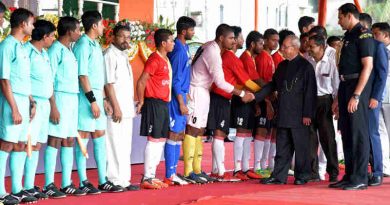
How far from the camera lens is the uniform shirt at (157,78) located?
9938 millimetres

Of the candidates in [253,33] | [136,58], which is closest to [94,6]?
[136,58]

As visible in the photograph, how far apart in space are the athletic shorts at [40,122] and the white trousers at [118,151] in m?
1.01

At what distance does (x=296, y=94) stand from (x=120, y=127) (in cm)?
216

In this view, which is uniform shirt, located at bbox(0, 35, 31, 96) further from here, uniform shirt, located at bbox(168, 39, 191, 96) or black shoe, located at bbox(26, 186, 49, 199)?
uniform shirt, located at bbox(168, 39, 191, 96)

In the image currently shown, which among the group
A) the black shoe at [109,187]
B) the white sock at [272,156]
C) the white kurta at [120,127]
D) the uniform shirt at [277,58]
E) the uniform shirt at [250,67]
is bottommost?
the black shoe at [109,187]

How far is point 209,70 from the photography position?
10805mm

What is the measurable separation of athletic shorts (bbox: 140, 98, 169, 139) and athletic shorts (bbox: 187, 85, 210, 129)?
729 mm

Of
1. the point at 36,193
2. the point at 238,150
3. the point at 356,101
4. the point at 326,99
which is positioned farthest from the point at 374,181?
the point at 36,193

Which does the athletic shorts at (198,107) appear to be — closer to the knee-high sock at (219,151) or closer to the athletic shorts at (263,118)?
the knee-high sock at (219,151)

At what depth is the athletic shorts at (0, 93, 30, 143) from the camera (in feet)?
27.1

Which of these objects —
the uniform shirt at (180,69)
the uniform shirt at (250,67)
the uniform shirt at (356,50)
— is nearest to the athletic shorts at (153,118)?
the uniform shirt at (180,69)

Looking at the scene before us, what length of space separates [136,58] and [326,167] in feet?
13.2

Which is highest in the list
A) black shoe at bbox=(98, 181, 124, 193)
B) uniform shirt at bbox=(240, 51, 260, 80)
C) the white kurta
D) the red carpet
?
uniform shirt at bbox=(240, 51, 260, 80)

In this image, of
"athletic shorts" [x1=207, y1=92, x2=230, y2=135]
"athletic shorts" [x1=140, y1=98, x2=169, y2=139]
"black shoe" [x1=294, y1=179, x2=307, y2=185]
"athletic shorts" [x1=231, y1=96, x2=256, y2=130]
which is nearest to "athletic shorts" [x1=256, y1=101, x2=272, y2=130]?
"athletic shorts" [x1=231, y1=96, x2=256, y2=130]
